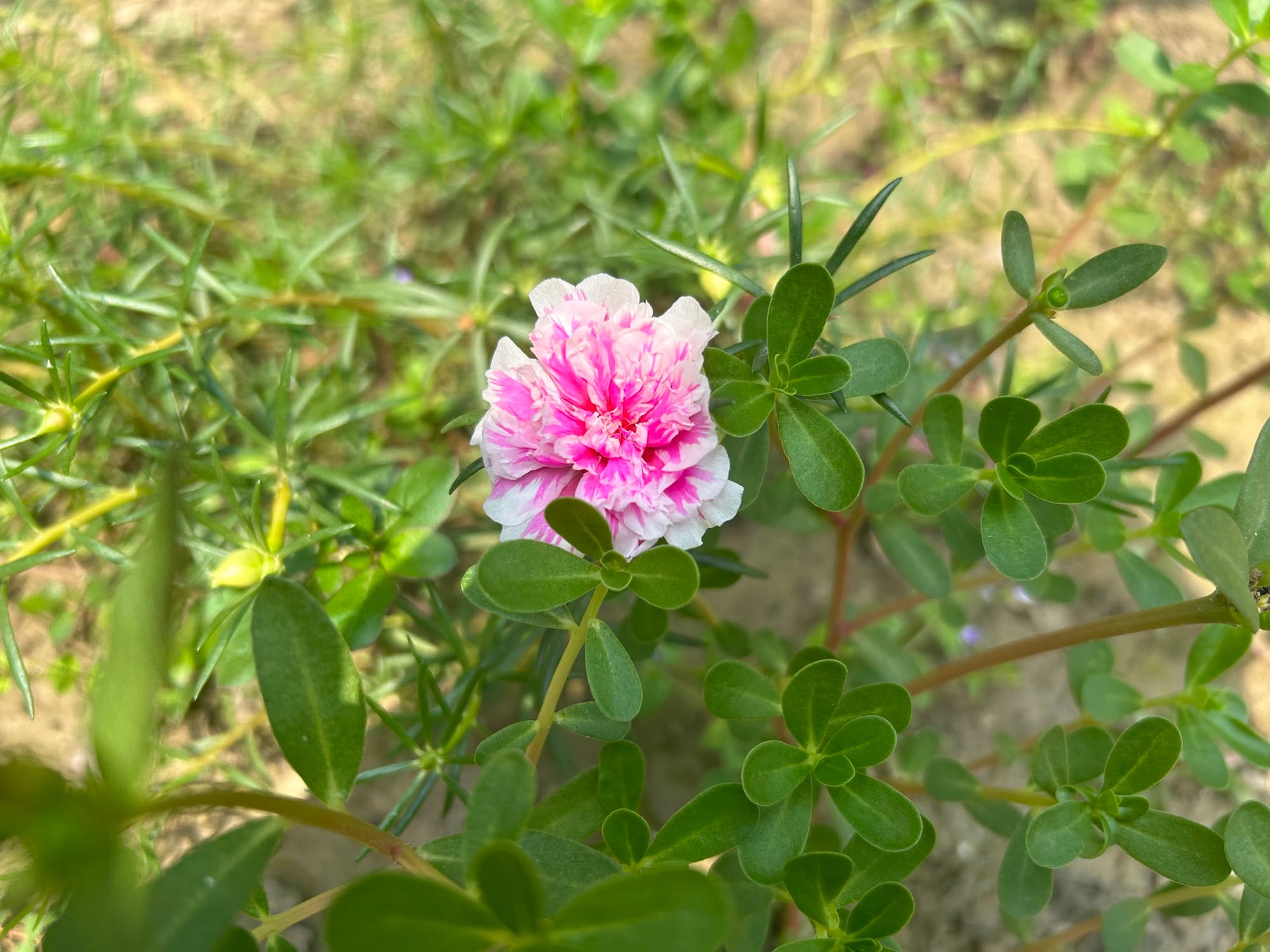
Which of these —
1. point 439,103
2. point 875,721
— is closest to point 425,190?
point 439,103

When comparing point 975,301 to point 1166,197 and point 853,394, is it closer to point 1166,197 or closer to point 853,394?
point 1166,197

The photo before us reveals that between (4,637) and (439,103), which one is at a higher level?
(439,103)

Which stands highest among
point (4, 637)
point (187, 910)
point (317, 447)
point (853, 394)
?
point (853, 394)

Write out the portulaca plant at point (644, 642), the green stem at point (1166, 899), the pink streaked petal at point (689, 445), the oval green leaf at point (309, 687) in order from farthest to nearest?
the green stem at point (1166, 899) → the pink streaked petal at point (689, 445) → the oval green leaf at point (309, 687) → the portulaca plant at point (644, 642)

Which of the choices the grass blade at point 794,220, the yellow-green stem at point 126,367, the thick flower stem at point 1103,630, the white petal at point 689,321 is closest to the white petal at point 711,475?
the white petal at point 689,321

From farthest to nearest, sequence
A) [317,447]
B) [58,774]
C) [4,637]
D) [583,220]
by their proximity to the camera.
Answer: [317,447] < [583,220] < [4,637] < [58,774]

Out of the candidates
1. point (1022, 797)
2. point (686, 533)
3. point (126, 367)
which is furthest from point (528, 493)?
point (1022, 797)

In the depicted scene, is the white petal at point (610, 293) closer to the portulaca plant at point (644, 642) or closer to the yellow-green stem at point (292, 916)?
the portulaca plant at point (644, 642)
